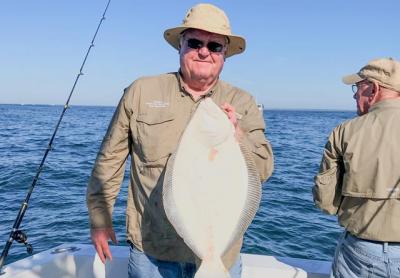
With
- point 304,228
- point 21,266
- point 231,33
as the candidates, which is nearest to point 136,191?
point 231,33

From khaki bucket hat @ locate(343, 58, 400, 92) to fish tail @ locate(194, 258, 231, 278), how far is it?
2.22 m

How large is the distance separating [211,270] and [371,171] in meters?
1.69

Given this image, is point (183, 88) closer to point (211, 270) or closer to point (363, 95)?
point (211, 270)

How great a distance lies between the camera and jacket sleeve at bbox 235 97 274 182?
241 centimetres

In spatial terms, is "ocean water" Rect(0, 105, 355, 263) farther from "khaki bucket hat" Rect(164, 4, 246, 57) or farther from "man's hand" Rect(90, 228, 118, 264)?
"khaki bucket hat" Rect(164, 4, 246, 57)

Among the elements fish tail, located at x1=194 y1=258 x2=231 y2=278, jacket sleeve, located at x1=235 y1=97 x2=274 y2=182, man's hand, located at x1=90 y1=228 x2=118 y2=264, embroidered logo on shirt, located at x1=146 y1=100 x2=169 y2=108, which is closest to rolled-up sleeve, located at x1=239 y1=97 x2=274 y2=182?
jacket sleeve, located at x1=235 y1=97 x2=274 y2=182

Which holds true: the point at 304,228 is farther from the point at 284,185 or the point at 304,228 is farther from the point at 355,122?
the point at 355,122

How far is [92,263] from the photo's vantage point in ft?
13.6

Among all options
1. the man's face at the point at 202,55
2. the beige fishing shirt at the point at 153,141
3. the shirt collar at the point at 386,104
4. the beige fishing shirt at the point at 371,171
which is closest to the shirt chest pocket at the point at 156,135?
the beige fishing shirt at the point at 153,141

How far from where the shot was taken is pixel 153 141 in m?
2.61

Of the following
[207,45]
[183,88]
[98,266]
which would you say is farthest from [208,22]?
[98,266]

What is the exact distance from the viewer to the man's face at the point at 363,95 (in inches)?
139

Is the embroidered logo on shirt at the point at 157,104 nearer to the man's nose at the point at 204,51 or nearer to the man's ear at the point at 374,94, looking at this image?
the man's nose at the point at 204,51

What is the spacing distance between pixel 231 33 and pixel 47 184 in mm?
9795
